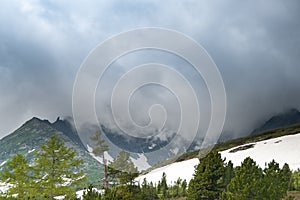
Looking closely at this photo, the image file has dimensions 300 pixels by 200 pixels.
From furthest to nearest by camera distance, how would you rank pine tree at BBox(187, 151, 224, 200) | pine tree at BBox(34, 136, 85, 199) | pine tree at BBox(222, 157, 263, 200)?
pine tree at BBox(187, 151, 224, 200) < pine tree at BBox(222, 157, 263, 200) < pine tree at BBox(34, 136, 85, 199)

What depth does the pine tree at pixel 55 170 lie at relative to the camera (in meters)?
25.8

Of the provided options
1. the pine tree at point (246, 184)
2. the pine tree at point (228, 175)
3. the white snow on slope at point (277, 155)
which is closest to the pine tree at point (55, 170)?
the pine tree at point (246, 184)

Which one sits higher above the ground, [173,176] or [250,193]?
[173,176]

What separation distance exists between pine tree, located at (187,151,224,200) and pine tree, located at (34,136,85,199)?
18683mm

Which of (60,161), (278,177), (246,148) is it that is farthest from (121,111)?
(246,148)

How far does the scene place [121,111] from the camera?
89.3 ft

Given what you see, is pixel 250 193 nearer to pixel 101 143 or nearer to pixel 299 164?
pixel 101 143

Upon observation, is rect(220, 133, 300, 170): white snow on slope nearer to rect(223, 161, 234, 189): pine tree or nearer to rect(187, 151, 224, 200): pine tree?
rect(223, 161, 234, 189): pine tree

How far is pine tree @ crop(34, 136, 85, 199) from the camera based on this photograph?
25750 millimetres

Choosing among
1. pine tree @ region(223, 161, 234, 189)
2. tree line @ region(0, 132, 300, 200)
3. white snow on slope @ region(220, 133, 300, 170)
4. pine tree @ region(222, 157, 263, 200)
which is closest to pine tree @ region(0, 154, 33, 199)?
tree line @ region(0, 132, 300, 200)

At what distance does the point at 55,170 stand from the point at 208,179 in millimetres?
21455

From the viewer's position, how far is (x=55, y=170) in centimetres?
2612

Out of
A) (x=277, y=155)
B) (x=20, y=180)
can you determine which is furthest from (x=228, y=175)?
(x=277, y=155)

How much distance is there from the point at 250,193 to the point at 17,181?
20.0 m
